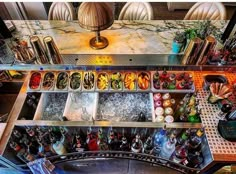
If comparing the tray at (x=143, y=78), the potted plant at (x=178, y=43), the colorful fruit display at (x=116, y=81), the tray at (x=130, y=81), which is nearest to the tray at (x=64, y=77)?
the colorful fruit display at (x=116, y=81)

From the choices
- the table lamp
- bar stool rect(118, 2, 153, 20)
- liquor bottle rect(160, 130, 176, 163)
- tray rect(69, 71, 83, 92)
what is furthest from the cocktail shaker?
bar stool rect(118, 2, 153, 20)

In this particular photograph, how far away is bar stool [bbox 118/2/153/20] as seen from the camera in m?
2.68

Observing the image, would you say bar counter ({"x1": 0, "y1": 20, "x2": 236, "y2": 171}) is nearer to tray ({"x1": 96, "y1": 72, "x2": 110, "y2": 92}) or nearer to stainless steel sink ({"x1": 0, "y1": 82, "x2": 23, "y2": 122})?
tray ({"x1": 96, "y1": 72, "x2": 110, "y2": 92})

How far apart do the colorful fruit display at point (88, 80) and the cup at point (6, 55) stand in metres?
0.65

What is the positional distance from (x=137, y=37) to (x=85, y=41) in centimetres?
52

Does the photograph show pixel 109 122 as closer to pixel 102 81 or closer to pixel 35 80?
pixel 102 81

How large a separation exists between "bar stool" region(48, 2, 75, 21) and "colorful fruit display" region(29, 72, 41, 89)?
1.18 meters

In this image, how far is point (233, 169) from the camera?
1.93 meters

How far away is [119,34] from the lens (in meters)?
2.14

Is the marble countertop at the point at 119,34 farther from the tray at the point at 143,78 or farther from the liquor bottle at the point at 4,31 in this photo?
the tray at the point at 143,78

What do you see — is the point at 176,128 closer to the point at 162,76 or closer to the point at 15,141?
the point at 162,76

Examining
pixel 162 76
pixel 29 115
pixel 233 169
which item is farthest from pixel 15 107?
pixel 233 169

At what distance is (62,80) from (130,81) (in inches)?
24.0

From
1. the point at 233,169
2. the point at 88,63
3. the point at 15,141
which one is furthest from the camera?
the point at 233,169
